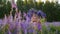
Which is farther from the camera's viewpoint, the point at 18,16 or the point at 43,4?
the point at 43,4

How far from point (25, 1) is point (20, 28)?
355 cm

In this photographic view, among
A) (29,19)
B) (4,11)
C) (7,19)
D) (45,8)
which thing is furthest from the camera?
(45,8)

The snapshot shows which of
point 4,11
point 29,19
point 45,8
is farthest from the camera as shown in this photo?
point 45,8

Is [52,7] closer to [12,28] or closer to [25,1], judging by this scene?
[25,1]

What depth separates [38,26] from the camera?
10.8 ft

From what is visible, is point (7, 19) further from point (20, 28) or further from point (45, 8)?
point (45, 8)

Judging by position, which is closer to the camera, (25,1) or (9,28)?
(9,28)

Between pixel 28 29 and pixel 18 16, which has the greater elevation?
pixel 18 16

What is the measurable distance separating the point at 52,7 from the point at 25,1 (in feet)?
2.92

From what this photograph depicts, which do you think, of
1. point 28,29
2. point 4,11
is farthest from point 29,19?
point 4,11

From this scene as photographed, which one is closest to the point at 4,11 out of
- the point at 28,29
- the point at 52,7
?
the point at 52,7

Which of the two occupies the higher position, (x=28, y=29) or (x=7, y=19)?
(x=7, y=19)

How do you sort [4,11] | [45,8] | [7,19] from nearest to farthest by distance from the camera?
[7,19], [4,11], [45,8]

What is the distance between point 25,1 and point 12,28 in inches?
139
